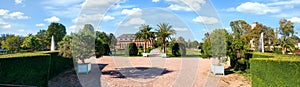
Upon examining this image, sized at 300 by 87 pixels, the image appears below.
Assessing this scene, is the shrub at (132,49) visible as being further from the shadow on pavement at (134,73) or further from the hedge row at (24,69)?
the hedge row at (24,69)

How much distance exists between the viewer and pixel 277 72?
6.20m

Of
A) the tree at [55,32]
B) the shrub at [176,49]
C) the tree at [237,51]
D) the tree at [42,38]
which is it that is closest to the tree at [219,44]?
the tree at [237,51]

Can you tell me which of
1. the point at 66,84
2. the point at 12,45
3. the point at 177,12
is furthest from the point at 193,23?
the point at 12,45

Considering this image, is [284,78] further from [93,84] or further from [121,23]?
[121,23]

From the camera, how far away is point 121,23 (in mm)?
13461

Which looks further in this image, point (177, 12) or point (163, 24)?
point (163, 24)

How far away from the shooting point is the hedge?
560 centimetres

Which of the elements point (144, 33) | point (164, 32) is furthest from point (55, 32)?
point (164, 32)

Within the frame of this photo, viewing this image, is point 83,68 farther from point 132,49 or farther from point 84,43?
point 132,49

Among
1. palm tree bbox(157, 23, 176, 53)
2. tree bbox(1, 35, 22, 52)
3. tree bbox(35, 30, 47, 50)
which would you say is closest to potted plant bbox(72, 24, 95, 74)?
palm tree bbox(157, 23, 176, 53)

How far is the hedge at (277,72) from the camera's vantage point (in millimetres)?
5602

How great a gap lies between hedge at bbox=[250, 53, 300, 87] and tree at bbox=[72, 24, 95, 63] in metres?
7.38

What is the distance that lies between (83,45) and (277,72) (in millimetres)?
8286

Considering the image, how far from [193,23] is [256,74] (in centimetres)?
645
